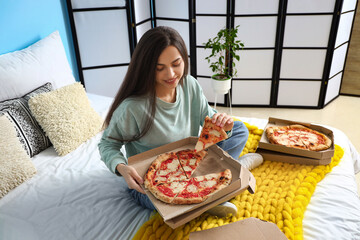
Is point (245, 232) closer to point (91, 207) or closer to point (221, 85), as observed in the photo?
point (91, 207)

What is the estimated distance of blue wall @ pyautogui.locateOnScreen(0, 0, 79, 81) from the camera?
2.15 metres

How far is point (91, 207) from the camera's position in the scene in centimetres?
149

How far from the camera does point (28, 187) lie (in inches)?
64.7

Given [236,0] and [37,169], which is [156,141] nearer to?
[37,169]

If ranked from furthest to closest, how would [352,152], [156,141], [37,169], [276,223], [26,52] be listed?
1. [26,52]
2. [352,152]
3. [37,169]
4. [156,141]
5. [276,223]

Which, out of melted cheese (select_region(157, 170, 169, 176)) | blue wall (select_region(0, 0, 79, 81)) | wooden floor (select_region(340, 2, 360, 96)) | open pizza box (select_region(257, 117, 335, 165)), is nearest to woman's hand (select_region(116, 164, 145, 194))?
melted cheese (select_region(157, 170, 169, 176))

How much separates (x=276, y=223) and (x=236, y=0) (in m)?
2.63

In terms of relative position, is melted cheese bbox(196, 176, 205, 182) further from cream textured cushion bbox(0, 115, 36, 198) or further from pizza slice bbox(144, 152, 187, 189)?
cream textured cushion bbox(0, 115, 36, 198)

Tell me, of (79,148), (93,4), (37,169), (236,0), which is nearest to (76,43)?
(93,4)

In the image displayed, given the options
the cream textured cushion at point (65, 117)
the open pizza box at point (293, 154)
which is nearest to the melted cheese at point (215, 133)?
the open pizza box at point (293, 154)

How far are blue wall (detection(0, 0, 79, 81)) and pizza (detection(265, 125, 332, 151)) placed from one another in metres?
1.93

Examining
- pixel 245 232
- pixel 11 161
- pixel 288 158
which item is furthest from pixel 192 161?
pixel 11 161

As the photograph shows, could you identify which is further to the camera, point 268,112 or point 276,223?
point 268,112

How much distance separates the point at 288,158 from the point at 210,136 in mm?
586
